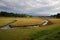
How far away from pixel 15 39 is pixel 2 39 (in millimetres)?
1914

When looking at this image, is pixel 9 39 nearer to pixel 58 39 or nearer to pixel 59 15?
→ pixel 58 39

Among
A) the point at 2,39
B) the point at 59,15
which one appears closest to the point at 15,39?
the point at 2,39

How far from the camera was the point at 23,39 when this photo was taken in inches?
824

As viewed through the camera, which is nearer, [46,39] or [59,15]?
[46,39]

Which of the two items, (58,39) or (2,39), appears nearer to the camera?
(58,39)

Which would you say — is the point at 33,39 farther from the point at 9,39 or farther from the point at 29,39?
the point at 9,39

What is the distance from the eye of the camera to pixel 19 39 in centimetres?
2072

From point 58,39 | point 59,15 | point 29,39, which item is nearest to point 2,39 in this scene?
point 29,39

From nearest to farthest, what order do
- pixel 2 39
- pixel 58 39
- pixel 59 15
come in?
1. pixel 58 39
2. pixel 2 39
3. pixel 59 15

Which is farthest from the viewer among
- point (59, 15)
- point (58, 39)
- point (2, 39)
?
point (59, 15)

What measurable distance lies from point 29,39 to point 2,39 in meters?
4.00

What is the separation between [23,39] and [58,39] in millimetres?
5165

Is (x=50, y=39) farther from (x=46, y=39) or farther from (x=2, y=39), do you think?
(x=2, y=39)

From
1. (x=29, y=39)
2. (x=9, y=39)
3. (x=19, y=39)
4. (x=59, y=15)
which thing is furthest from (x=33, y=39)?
(x=59, y=15)
